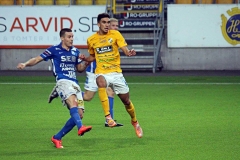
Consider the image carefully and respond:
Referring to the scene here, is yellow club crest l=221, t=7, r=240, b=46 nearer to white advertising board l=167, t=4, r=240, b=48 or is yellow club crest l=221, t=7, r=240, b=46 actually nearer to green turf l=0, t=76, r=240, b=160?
white advertising board l=167, t=4, r=240, b=48

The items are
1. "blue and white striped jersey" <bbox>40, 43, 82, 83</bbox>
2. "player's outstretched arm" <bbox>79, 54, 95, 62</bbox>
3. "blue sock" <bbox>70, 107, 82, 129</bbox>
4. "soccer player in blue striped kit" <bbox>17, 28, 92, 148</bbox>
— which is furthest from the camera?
"player's outstretched arm" <bbox>79, 54, 95, 62</bbox>

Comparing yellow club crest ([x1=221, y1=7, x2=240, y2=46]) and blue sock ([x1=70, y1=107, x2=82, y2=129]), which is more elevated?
blue sock ([x1=70, y1=107, x2=82, y2=129])

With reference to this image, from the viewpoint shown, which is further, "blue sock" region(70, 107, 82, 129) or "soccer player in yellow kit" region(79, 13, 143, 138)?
"soccer player in yellow kit" region(79, 13, 143, 138)

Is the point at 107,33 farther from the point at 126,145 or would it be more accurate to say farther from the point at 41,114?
the point at 41,114

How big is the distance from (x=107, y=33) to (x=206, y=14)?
13.7m

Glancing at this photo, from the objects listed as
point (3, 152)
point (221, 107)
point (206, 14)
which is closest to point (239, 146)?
point (3, 152)

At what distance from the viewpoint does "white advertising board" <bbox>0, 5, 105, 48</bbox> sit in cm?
2519

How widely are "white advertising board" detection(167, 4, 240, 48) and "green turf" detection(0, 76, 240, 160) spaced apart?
496 centimetres

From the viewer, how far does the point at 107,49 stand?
11805 millimetres

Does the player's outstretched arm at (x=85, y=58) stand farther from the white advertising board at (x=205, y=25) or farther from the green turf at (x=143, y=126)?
the white advertising board at (x=205, y=25)

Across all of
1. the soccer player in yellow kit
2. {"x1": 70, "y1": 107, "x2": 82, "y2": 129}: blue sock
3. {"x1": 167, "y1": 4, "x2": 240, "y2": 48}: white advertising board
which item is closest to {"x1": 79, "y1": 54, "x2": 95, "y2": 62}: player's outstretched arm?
the soccer player in yellow kit

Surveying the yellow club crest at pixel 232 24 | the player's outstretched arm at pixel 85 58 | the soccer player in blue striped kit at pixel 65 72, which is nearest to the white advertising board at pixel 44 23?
the yellow club crest at pixel 232 24

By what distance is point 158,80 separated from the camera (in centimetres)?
2223

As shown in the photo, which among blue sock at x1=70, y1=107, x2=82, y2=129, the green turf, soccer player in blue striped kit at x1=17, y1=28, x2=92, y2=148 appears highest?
soccer player in blue striped kit at x1=17, y1=28, x2=92, y2=148
